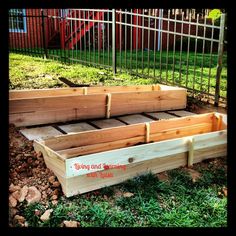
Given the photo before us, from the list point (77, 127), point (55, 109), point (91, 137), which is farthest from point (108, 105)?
point (91, 137)

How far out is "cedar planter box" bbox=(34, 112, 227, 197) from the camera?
117 inches

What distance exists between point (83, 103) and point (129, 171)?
1.74 m

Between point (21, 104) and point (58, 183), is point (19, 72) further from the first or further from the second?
point (58, 183)

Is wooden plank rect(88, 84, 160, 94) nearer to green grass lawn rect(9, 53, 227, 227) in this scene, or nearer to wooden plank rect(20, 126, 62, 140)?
wooden plank rect(20, 126, 62, 140)

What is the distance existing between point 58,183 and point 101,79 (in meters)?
4.13

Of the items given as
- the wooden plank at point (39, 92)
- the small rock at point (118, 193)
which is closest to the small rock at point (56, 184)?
the small rock at point (118, 193)

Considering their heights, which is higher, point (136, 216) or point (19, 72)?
point (19, 72)

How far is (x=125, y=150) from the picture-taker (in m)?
3.13

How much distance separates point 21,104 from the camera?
4340mm

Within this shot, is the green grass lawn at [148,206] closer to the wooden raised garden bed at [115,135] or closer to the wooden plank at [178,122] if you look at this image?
the wooden raised garden bed at [115,135]
